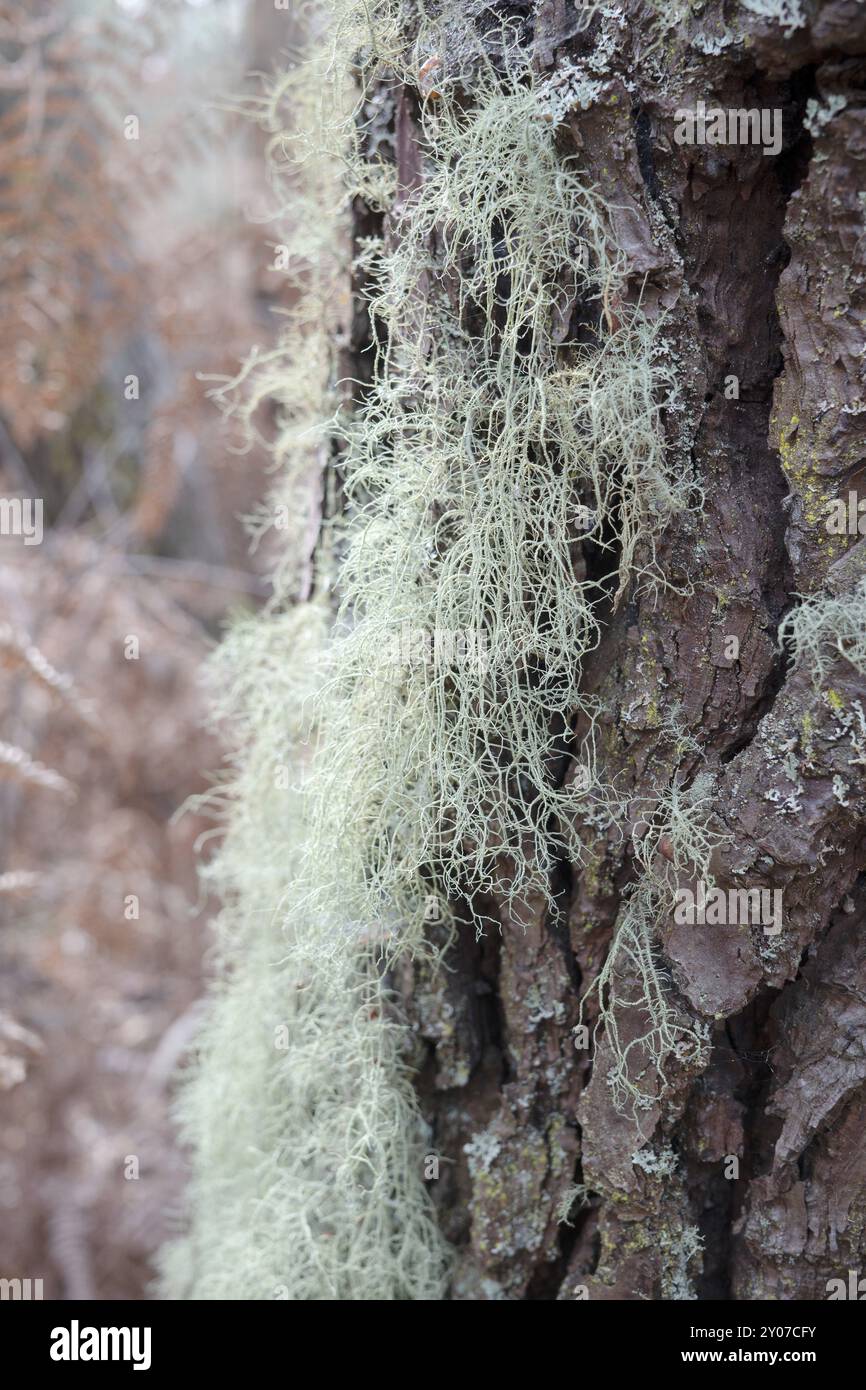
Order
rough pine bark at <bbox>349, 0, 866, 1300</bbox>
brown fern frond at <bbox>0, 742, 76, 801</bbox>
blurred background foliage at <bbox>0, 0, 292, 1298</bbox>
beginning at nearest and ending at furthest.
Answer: rough pine bark at <bbox>349, 0, 866, 1300</bbox> < brown fern frond at <bbox>0, 742, 76, 801</bbox> < blurred background foliage at <bbox>0, 0, 292, 1298</bbox>

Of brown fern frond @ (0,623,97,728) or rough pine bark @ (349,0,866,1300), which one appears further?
brown fern frond @ (0,623,97,728)

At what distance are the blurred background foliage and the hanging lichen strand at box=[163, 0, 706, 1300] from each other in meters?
1.17

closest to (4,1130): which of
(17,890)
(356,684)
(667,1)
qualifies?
(17,890)

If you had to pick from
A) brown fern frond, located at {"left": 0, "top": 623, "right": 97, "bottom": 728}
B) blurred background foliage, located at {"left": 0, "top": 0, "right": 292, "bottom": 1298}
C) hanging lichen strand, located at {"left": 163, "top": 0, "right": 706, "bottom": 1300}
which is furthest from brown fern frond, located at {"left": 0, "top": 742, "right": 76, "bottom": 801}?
hanging lichen strand, located at {"left": 163, "top": 0, "right": 706, "bottom": 1300}

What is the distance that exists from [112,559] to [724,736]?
6.65ft

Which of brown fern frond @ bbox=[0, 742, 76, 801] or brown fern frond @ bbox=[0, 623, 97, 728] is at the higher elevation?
brown fern frond @ bbox=[0, 623, 97, 728]

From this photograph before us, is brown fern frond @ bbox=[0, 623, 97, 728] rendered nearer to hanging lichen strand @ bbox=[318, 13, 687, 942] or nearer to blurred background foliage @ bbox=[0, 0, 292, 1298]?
blurred background foliage @ bbox=[0, 0, 292, 1298]

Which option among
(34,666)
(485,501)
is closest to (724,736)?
(485,501)

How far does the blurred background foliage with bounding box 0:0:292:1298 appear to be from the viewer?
244 centimetres

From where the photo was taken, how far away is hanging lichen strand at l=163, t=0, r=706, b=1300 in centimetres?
110

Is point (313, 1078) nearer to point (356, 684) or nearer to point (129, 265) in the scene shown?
point (356, 684)

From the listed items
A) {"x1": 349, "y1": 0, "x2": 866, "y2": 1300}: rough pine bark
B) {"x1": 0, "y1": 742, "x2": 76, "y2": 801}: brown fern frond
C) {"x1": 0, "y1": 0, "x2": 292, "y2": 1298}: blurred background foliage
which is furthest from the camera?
{"x1": 0, "y1": 0, "x2": 292, "y2": 1298}: blurred background foliage

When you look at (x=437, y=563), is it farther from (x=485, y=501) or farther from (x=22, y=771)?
(x=22, y=771)

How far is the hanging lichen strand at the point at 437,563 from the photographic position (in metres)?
1.10
